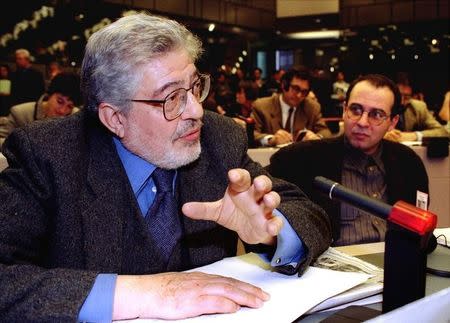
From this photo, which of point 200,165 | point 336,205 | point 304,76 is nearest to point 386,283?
point 200,165

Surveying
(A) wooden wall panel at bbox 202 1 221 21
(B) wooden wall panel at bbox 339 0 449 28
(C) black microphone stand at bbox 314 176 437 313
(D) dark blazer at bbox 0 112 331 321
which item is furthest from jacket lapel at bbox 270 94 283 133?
(B) wooden wall panel at bbox 339 0 449 28

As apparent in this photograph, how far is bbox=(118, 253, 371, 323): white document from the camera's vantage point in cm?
89

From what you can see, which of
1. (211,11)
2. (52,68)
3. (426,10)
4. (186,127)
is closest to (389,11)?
(426,10)

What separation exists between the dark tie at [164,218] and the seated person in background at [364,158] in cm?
82

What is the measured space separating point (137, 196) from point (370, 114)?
1.20 metres

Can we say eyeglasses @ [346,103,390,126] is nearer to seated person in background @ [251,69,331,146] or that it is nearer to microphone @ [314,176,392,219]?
microphone @ [314,176,392,219]

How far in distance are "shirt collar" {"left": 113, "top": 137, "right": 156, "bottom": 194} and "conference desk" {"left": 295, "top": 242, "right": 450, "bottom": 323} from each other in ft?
1.78

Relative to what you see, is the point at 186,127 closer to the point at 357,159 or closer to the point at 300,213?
the point at 300,213

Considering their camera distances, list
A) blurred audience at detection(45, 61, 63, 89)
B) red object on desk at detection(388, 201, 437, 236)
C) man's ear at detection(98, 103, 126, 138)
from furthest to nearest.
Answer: blurred audience at detection(45, 61, 63, 89) < man's ear at detection(98, 103, 126, 138) < red object on desk at detection(388, 201, 437, 236)

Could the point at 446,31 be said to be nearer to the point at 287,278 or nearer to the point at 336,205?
the point at 336,205

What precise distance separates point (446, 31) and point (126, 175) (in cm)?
1334

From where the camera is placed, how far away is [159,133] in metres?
1.37

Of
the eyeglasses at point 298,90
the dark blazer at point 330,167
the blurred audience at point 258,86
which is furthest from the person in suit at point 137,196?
the blurred audience at point 258,86

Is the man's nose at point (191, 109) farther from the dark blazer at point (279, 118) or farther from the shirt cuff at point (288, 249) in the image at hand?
the dark blazer at point (279, 118)
